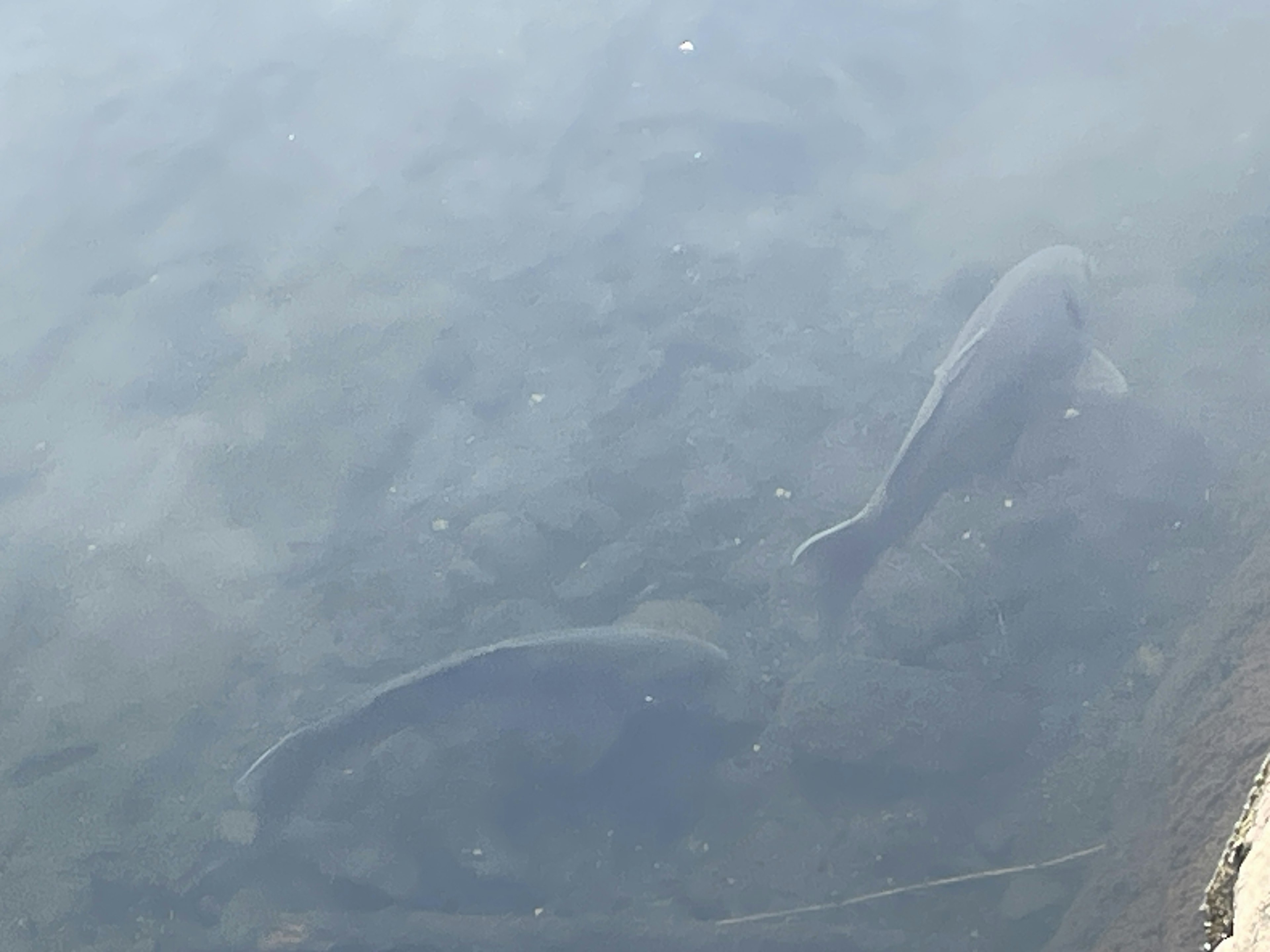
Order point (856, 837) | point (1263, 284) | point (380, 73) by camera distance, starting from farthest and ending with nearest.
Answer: point (380, 73), point (1263, 284), point (856, 837)

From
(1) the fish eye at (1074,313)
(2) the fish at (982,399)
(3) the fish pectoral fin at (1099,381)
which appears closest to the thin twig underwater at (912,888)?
(2) the fish at (982,399)

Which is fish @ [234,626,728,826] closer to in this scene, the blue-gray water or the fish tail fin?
the blue-gray water

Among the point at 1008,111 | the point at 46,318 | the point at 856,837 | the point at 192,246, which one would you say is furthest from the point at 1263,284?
the point at 46,318

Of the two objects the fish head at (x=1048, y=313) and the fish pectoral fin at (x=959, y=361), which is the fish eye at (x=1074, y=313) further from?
the fish pectoral fin at (x=959, y=361)

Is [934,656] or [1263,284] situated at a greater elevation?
[1263,284]

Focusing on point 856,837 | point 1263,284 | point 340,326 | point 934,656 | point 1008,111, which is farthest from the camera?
point 1008,111

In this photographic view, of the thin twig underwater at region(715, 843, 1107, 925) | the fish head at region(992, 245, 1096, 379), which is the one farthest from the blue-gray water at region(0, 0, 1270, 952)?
the fish head at region(992, 245, 1096, 379)

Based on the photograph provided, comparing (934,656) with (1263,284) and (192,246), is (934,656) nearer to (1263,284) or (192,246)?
(1263,284)
